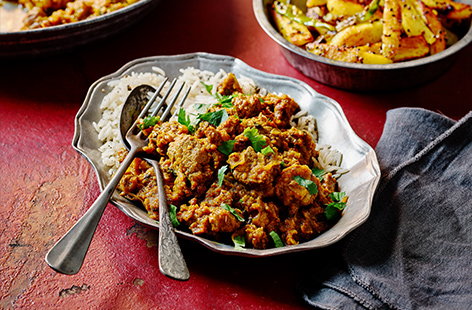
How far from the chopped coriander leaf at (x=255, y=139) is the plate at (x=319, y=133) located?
0.40 metres

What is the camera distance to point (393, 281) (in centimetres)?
177

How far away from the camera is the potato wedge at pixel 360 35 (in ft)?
8.80

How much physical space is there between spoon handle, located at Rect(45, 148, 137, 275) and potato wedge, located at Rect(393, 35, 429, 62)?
5.62 feet

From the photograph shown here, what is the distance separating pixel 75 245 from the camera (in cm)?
164

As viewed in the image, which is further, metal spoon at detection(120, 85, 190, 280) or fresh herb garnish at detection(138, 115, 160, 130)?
fresh herb garnish at detection(138, 115, 160, 130)

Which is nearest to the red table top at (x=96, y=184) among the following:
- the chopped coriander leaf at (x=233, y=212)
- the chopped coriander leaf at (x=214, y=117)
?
the chopped coriander leaf at (x=233, y=212)

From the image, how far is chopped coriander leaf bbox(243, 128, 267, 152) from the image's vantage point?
6.33 ft

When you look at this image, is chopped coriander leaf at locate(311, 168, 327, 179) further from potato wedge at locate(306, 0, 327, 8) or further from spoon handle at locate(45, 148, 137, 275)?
→ potato wedge at locate(306, 0, 327, 8)

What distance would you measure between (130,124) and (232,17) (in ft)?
4.96

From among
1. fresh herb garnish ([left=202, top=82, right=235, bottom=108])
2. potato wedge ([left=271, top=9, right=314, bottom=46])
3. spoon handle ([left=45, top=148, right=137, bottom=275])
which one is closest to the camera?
spoon handle ([left=45, top=148, right=137, bottom=275])

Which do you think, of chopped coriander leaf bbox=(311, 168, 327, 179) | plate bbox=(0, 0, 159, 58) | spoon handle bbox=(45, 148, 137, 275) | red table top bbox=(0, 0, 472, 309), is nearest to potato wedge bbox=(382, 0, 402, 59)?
red table top bbox=(0, 0, 472, 309)

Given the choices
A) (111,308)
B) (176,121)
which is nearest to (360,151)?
(176,121)

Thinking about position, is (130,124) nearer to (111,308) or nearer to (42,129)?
Result: (42,129)

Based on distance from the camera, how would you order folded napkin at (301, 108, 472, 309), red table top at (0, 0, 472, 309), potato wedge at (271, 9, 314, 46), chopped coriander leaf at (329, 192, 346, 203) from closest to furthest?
1. folded napkin at (301, 108, 472, 309)
2. red table top at (0, 0, 472, 309)
3. chopped coriander leaf at (329, 192, 346, 203)
4. potato wedge at (271, 9, 314, 46)
